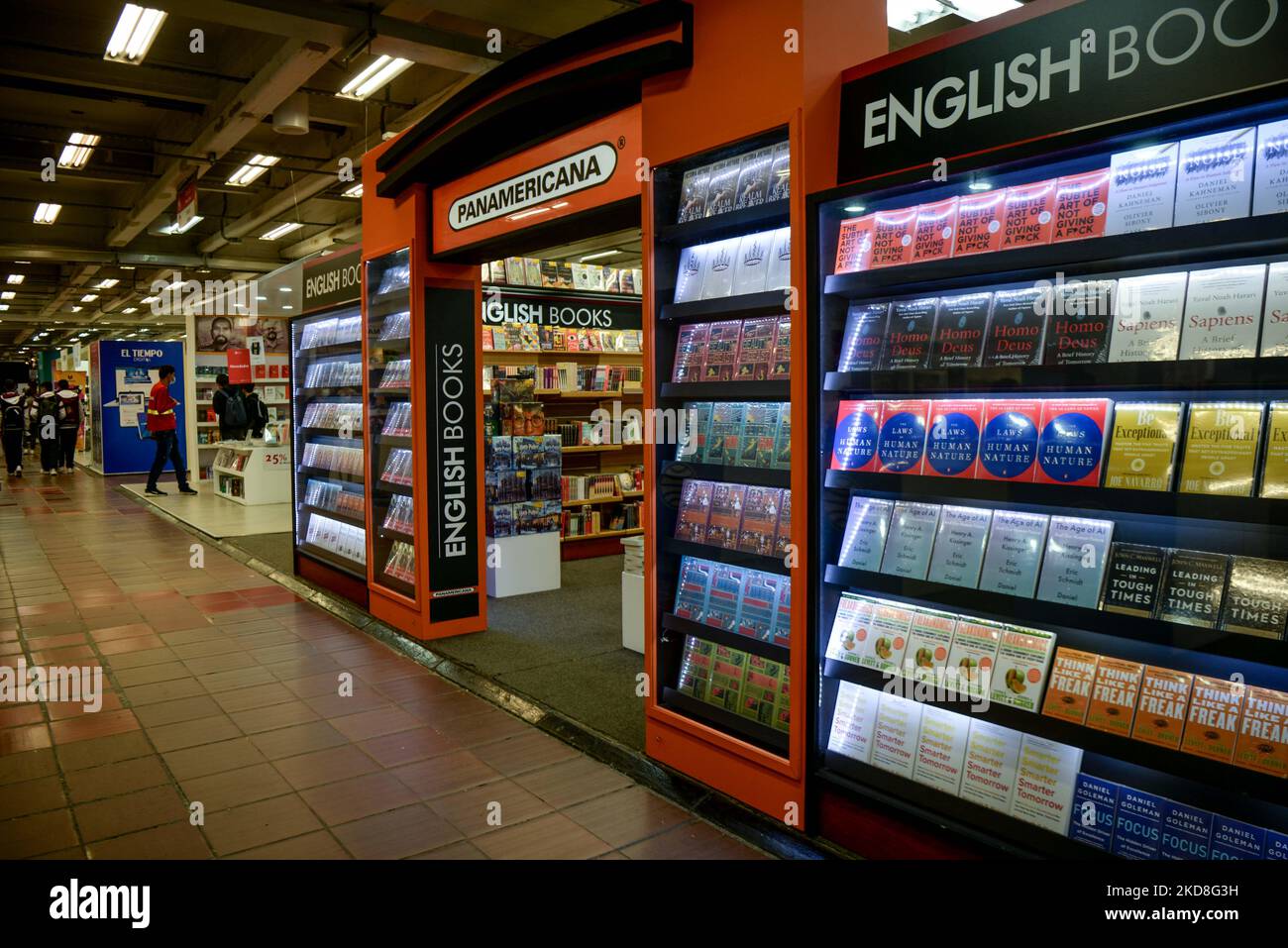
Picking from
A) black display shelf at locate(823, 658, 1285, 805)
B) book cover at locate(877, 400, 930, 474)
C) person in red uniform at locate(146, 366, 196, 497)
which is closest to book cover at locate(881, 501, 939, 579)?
book cover at locate(877, 400, 930, 474)

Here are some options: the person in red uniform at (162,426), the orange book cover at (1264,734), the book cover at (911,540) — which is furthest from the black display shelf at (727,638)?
the person in red uniform at (162,426)

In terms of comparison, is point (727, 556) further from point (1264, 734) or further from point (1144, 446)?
point (1264, 734)

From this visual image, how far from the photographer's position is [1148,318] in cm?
231

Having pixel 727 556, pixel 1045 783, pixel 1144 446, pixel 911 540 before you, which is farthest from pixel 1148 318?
pixel 727 556

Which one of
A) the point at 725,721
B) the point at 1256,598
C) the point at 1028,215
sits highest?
the point at 1028,215

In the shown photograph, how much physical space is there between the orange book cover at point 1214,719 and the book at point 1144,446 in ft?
1.71

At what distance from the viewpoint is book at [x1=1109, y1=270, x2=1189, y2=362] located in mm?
2262

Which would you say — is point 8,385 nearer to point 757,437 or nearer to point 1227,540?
point 757,437

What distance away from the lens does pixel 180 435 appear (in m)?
17.6

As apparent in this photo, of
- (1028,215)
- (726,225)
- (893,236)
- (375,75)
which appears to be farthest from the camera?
(375,75)

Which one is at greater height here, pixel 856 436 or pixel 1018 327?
pixel 1018 327

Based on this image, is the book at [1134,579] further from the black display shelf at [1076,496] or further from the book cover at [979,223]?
the book cover at [979,223]

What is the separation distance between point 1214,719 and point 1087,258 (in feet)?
4.07
